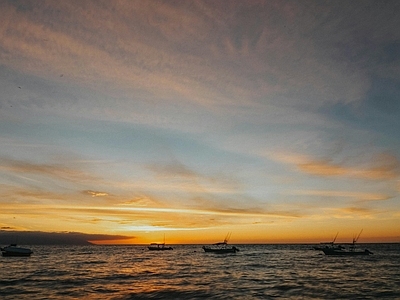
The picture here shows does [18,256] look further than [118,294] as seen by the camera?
Yes

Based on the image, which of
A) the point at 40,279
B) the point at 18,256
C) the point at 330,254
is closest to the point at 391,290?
the point at 40,279

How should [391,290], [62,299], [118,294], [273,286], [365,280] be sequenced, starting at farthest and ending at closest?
[365,280] < [273,286] < [391,290] < [118,294] < [62,299]

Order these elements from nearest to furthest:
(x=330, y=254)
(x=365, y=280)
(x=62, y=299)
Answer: (x=62, y=299) → (x=365, y=280) → (x=330, y=254)

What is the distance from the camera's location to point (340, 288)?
43.5 metres

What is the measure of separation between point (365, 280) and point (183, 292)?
30472 mm

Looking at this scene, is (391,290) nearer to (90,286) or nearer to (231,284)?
(231,284)

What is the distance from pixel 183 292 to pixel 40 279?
27857 millimetres

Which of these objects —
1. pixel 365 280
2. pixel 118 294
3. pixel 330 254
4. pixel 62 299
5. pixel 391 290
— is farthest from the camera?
pixel 330 254

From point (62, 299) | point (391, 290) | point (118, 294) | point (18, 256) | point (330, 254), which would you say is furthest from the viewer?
point (330, 254)

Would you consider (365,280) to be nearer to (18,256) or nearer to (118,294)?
(118,294)

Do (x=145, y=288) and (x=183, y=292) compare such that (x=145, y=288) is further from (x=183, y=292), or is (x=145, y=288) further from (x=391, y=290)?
(x=391, y=290)

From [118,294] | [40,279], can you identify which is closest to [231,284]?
[118,294]

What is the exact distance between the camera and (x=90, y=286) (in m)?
45.9

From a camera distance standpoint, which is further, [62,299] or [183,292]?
[183,292]
